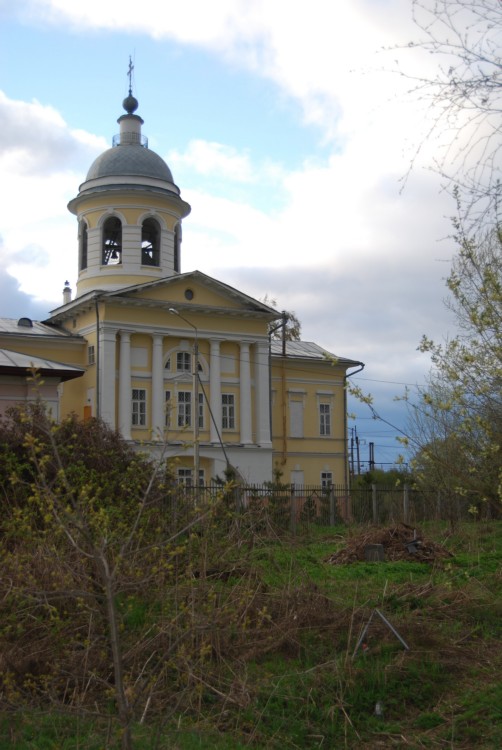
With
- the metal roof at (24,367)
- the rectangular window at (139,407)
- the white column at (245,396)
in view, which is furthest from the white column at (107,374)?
the metal roof at (24,367)

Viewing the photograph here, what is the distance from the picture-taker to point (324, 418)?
47656mm

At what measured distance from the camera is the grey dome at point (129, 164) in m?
43.9

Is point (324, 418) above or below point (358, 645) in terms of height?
above

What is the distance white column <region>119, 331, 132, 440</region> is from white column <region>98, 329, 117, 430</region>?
A: 34 cm

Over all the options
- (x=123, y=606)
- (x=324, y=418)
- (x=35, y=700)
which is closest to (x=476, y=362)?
(x=123, y=606)

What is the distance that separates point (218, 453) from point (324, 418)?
853 centimetres

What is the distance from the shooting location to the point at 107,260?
43844 millimetres

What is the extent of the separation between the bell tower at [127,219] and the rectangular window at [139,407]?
5.26 meters

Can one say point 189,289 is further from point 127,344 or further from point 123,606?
point 123,606

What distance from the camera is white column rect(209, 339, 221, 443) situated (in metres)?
41.4

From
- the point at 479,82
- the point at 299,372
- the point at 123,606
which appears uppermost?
the point at 299,372

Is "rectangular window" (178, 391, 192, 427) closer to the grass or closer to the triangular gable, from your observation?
the triangular gable

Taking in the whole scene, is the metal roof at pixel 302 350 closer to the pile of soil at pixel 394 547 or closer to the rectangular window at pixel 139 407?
the rectangular window at pixel 139 407

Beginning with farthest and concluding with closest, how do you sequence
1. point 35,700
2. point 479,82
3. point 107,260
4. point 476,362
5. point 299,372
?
point 299,372 < point 107,260 < point 476,362 < point 35,700 < point 479,82
